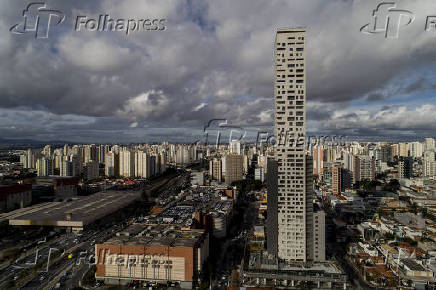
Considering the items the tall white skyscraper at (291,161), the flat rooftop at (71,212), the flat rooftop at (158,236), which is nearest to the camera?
the flat rooftop at (158,236)

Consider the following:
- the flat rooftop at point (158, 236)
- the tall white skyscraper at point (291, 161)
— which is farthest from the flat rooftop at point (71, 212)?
the tall white skyscraper at point (291, 161)

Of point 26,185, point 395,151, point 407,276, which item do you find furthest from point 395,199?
point 395,151

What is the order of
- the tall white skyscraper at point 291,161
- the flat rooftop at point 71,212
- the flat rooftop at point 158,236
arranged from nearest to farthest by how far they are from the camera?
the flat rooftop at point 158,236
the tall white skyscraper at point 291,161
the flat rooftop at point 71,212

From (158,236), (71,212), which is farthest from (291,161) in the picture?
(71,212)

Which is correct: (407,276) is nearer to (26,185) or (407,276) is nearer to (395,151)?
(26,185)

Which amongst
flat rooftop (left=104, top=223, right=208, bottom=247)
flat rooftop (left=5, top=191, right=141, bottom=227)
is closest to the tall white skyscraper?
flat rooftop (left=104, top=223, right=208, bottom=247)

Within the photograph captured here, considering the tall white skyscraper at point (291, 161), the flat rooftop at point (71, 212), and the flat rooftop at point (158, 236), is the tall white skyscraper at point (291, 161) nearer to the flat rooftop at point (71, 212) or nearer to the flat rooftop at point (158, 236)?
the flat rooftop at point (158, 236)

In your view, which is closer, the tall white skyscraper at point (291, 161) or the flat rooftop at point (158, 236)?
the flat rooftop at point (158, 236)
